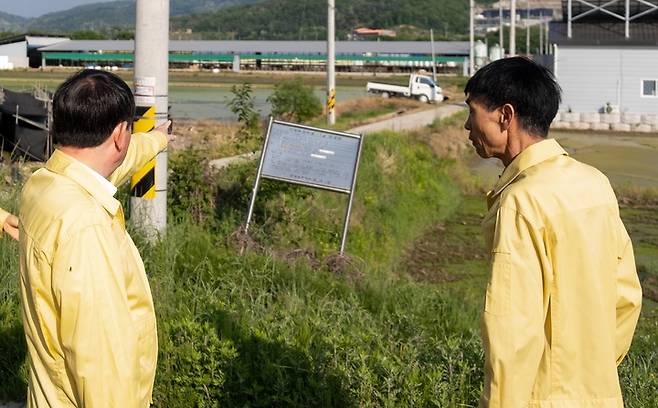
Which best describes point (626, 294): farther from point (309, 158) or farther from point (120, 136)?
point (309, 158)

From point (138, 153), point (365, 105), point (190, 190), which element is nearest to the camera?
point (138, 153)

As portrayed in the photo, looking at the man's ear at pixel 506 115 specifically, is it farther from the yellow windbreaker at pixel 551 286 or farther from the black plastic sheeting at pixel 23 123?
the black plastic sheeting at pixel 23 123

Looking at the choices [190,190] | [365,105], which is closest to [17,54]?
[365,105]

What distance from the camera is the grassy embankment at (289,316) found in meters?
4.96

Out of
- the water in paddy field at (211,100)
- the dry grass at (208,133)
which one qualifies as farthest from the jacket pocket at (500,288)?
the water in paddy field at (211,100)

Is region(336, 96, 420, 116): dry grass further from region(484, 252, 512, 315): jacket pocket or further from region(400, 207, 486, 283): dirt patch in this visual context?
region(484, 252, 512, 315): jacket pocket

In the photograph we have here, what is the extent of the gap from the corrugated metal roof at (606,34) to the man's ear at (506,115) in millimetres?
34645

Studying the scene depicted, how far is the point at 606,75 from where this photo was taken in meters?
36.4

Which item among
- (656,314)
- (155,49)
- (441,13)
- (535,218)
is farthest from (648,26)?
(441,13)

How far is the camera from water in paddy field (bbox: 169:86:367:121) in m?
33.1

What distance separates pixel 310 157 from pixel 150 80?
8.08 ft

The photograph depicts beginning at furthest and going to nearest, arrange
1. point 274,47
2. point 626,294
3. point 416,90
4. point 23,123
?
point 274,47 < point 416,90 < point 23,123 < point 626,294

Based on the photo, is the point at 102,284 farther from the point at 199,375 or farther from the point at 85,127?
the point at 199,375

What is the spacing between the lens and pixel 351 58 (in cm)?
7850
